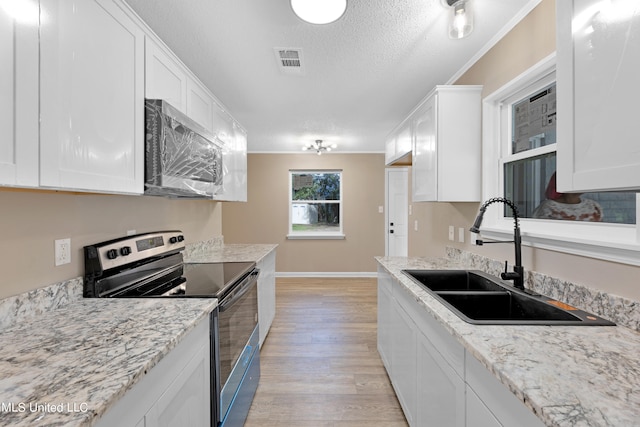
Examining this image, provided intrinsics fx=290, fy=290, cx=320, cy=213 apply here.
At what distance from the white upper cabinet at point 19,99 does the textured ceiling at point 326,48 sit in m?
0.91

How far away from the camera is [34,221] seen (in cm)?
121

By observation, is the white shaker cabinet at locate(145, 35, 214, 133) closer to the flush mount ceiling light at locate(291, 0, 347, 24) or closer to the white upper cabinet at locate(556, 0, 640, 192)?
the flush mount ceiling light at locate(291, 0, 347, 24)

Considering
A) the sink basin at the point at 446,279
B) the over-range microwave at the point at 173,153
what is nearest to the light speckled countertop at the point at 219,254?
the over-range microwave at the point at 173,153

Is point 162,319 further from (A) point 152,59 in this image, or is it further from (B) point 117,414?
(A) point 152,59

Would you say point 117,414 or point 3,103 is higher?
point 3,103

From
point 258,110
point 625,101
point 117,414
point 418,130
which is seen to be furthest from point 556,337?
point 258,110

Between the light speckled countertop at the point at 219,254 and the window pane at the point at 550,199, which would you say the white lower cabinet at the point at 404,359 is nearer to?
the window pane at the point at 550,199

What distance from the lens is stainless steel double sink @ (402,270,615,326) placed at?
112 centimetres

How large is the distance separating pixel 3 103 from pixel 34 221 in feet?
2.06

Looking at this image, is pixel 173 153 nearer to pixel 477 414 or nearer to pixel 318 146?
pixel 477 414

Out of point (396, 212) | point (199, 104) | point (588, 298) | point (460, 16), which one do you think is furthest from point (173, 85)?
point (396, 212)

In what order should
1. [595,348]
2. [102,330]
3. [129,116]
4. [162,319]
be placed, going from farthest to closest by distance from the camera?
[129,116] < [162,319] < [102,330] < [595,348]

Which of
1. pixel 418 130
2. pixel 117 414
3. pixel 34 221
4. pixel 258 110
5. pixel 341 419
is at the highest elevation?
pixel 258 110

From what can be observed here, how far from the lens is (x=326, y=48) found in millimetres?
1961
